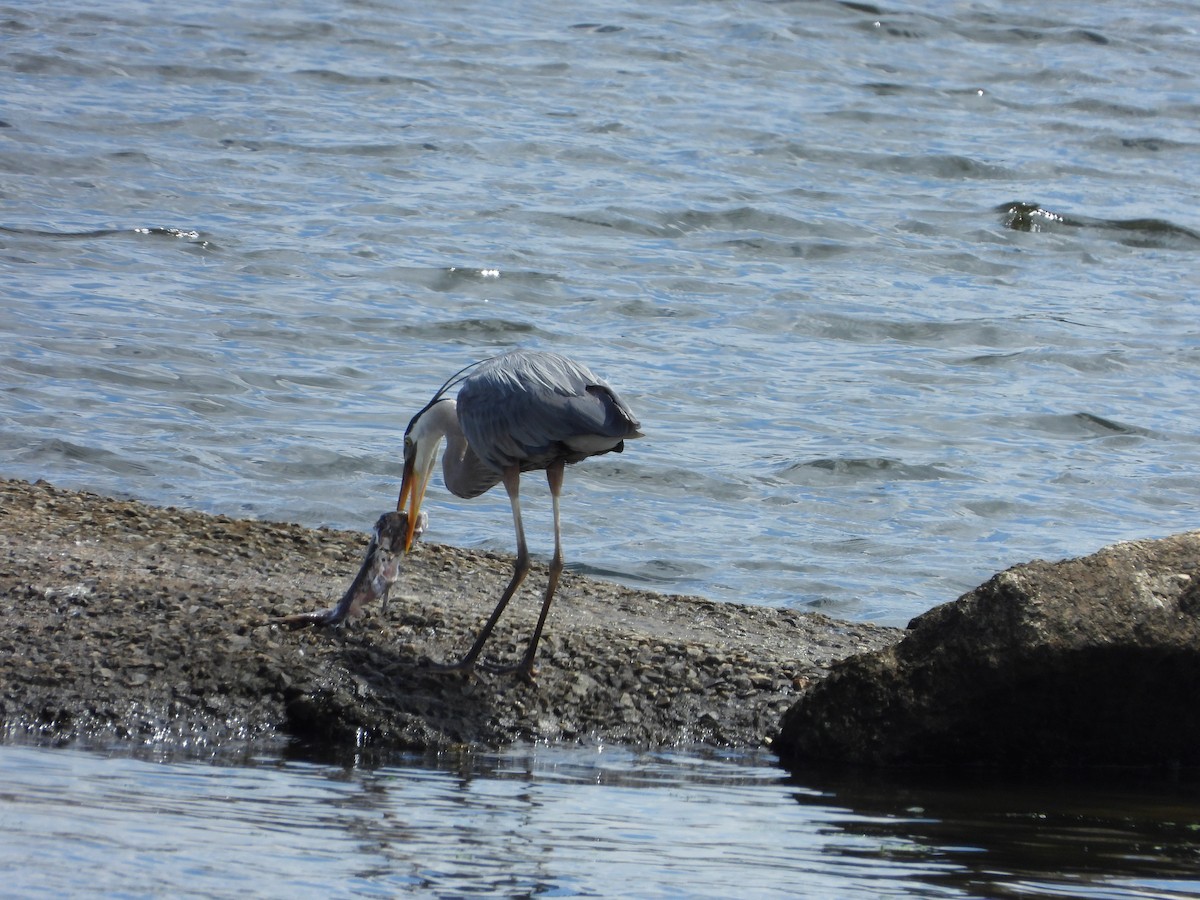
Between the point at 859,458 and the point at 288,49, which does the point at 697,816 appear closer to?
the point at 859,458

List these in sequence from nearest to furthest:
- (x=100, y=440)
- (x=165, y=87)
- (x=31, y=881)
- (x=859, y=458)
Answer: (x=31, y=881)
(x=100, y=440)
(x=859, y=458)
(x=165, y=87)

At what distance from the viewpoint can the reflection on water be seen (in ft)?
14.7

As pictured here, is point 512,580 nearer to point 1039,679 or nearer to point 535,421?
point 535,421

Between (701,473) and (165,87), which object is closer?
(701,473)

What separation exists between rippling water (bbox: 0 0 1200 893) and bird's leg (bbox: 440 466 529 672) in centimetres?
130

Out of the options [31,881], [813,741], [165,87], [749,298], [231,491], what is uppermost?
[165,87]

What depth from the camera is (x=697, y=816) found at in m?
5.46

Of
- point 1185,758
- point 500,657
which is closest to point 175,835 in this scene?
point 500,657

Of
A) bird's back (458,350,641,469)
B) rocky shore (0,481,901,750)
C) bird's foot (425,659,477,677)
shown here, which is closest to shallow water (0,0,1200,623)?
rocky shore (0,481,901,750)

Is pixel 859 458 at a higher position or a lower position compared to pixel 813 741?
higher

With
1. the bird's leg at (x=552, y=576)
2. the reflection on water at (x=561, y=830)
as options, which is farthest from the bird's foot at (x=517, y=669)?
the reflection on water at (x=561, y=830)

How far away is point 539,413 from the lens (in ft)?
24.0

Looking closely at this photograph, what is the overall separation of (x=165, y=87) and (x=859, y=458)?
13.1 meters

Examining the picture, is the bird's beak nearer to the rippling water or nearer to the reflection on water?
the reflection on water
